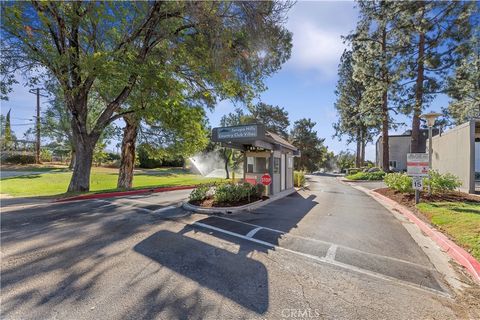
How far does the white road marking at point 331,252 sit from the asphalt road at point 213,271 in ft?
0.07

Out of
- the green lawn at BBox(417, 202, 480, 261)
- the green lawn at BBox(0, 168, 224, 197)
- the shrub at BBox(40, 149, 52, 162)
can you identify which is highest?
the shrub at BBox(40, 149, 52, 162)

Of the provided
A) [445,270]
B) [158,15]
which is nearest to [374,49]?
[158,15]

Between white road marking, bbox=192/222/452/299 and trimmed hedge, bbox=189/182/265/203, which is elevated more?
trimmed hedge, bbox=189/182/265/203

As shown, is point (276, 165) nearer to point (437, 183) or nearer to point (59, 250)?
point (437, 183)

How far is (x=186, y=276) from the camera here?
390 cm

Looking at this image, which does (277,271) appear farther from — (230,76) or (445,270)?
(230,76)

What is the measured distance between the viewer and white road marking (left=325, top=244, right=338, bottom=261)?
4.78 metres

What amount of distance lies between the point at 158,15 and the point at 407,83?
18933 millimetres

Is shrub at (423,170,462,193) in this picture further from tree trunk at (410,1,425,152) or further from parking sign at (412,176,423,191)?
tree trunk at (410,1,425,152)

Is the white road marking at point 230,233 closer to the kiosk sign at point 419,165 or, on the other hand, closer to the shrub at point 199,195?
the shrub at point 199,195

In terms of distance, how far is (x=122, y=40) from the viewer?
1175 cm

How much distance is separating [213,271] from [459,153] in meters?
15.0

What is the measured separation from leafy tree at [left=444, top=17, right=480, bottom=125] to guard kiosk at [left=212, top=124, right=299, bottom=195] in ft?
40.2

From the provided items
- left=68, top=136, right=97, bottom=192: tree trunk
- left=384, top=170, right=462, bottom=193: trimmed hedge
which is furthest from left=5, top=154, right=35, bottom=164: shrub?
left=384, top=170, right=462, bottom=193: trimmed hedge
